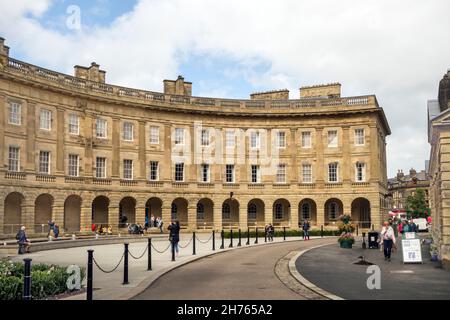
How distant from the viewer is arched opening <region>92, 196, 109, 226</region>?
4825cm

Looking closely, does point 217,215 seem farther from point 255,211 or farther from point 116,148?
point 116,148

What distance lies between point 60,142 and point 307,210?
2923 cm

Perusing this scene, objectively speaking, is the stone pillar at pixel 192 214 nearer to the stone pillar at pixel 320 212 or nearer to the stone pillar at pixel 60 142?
the stone pillar at pixel 320 212

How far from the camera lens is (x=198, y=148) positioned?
54.6 m

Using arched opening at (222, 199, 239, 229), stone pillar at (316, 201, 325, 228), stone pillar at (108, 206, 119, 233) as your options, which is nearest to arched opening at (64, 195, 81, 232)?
stone pillar at (108, 206, 119, 233)

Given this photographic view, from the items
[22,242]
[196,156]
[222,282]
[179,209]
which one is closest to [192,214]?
[179,209]

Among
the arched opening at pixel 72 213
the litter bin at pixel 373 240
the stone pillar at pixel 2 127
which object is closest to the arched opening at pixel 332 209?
the litter bin at pixel 373 240

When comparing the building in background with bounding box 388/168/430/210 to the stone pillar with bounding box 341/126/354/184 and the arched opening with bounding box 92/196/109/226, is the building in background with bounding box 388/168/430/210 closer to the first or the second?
the stone pillar with bounding box 341/126/354/184

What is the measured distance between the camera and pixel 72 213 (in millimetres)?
45938

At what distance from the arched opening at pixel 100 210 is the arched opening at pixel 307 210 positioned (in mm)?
22422

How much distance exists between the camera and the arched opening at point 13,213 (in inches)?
1551

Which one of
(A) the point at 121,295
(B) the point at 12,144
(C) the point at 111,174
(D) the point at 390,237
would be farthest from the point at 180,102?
(A) the point at 121,295

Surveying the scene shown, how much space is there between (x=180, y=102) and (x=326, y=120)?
17.0 metres
